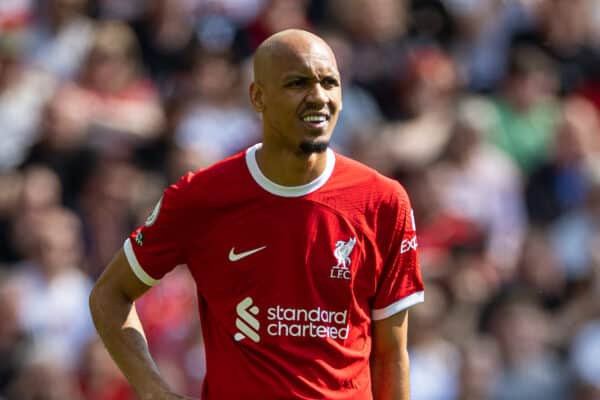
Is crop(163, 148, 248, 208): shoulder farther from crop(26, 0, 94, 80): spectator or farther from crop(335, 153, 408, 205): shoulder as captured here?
crop(26, 0, 94, 80): spectator

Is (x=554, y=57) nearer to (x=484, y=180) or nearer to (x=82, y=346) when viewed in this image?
(x=484, y=180)

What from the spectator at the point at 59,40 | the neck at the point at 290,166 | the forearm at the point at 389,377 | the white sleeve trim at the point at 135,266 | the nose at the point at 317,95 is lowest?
the spectator at the point at 59,40

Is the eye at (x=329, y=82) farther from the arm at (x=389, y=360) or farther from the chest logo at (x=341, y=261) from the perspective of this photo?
the arm at (x=389, y=360)

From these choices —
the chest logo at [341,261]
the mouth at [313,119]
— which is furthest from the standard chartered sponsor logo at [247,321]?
the mouth at [313,119]

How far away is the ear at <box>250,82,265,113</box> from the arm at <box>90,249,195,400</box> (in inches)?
33.2

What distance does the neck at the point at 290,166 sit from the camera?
5.48 m

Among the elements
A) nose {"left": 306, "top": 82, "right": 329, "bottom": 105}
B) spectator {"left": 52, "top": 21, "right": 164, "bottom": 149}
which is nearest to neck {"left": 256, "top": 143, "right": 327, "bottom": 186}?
nose {"left": 306, "top": 82, "right": 329, "bottom": 105}

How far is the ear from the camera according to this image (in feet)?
18.0

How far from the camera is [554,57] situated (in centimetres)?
1223

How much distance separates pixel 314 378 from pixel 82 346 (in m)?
4.58

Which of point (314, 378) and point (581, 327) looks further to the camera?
point (581, 327)

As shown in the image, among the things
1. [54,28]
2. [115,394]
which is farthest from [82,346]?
[54,28]

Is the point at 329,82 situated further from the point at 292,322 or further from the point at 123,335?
the point at 123,335

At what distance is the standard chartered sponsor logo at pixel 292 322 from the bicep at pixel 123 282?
492 mm
